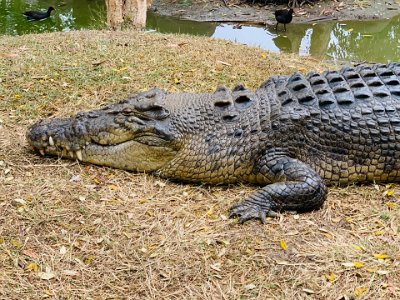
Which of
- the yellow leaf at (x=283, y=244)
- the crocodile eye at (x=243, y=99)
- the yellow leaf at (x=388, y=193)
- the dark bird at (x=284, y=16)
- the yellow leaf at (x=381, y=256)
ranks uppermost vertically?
the crocodile eye at (x=243, y=99)

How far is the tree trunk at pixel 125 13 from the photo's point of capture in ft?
30.9

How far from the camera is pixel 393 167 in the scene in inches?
172

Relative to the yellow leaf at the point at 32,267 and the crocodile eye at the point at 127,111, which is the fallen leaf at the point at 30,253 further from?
the crocodile eye at the point at 127,111

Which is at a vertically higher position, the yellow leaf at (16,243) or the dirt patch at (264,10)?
the dirt patch at (264,10)

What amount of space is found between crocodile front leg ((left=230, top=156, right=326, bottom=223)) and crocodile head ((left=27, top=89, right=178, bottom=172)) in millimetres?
848

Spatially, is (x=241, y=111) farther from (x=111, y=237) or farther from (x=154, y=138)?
(x=111, y=237)

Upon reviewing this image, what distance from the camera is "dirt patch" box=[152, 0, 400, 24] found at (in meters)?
Result: 13.8

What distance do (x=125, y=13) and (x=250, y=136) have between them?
613 cm

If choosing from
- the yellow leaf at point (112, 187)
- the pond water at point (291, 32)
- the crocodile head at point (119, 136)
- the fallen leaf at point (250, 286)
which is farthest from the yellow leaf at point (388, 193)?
the pond water at point (291, 32)

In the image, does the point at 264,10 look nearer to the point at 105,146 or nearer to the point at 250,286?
the point at 105,146

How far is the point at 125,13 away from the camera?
31.4ft

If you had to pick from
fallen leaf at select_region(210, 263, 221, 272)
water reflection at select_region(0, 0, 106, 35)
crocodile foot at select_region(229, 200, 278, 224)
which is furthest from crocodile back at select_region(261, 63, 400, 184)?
water reflection at select_region(0, 0, 106, 35)

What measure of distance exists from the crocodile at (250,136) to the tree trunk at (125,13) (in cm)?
539

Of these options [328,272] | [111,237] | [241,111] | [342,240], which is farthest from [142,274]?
[241,111]
